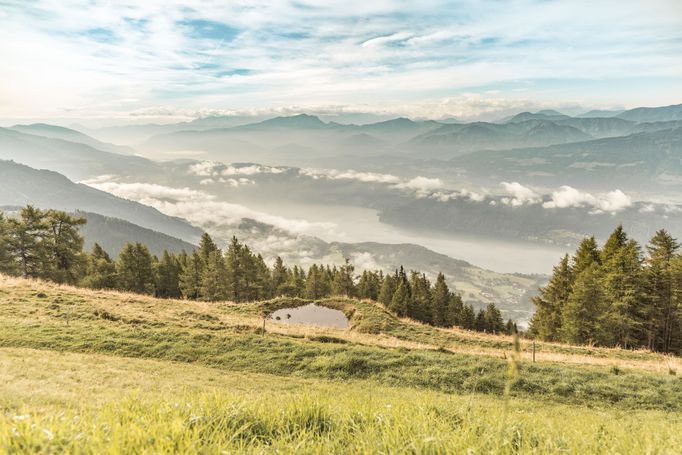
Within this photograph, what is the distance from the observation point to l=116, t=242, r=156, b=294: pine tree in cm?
7150

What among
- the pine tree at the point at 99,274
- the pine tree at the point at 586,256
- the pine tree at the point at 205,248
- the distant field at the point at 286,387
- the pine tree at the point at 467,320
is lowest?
the pine tree at the point at 467,320

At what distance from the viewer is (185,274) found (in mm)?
78125

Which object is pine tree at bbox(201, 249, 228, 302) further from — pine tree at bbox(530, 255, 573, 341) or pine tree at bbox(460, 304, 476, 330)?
pine tree at bbox(530, 255, 573, 341)

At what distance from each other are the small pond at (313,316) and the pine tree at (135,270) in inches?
1933

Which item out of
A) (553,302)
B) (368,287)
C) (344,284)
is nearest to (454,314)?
(368,287)

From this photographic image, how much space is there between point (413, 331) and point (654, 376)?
16231mm

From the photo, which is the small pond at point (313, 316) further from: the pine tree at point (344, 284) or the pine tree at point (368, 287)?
the pine tree at point (368, 287)

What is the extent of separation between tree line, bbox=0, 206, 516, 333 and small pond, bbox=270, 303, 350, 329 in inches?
646

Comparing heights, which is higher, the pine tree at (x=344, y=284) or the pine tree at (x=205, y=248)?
the pine tree at (x=205, y=248)

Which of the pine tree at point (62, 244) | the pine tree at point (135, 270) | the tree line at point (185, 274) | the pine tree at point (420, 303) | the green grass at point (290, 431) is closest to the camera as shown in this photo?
the green grass at point (290, 431)

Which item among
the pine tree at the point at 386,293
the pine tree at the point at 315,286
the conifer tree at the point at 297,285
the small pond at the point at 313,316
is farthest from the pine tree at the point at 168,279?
the small pond at the point at 313,316

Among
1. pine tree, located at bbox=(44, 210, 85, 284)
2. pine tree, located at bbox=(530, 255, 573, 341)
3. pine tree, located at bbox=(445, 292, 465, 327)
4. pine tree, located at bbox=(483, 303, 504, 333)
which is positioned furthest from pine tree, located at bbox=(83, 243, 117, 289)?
pine tree, located at bbox=(483, 303, 504, 333)

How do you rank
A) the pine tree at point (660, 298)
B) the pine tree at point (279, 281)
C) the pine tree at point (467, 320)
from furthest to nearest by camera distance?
the pine tree at point (279, 281) → the pine tree at point (467, 320) → the pine tree at point (660, 298)

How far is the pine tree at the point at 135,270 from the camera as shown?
71.5 metres
